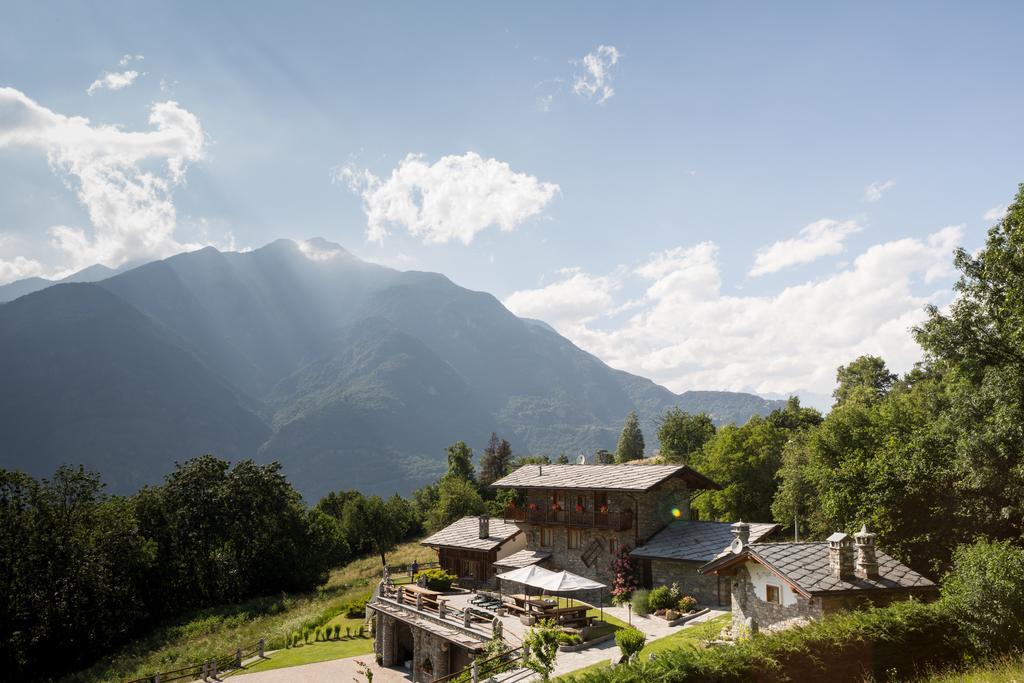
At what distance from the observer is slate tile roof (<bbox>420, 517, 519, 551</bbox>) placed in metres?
41.1

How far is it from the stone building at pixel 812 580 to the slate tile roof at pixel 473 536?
21.1 m

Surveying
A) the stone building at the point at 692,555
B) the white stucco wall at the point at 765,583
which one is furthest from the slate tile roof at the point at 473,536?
the white stucco wall at the point at 765,583

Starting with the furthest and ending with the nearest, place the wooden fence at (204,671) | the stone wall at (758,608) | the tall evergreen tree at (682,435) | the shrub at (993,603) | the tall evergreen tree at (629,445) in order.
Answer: the tall evergreen tree at (629,445), the tall evergreen tree at (682,435), the wooden fence at (204,671), the stone wall at (758,608), the shrub at (993,603)

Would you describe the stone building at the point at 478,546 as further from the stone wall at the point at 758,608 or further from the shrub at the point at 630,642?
the stone wall at the point at 758,608

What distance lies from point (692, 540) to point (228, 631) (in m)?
33.1

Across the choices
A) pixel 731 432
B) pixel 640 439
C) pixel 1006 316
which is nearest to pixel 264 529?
pixel 731 432

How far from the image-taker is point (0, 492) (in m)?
45.8

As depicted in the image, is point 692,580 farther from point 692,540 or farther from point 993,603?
point 993,603

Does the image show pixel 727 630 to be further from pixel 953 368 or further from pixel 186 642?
pixel 186 642

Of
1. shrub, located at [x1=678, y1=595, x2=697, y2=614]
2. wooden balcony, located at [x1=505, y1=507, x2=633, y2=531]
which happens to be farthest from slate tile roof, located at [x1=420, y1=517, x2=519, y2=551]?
shrub, located at [x1=678, y1=595, x2=697, y2=614]

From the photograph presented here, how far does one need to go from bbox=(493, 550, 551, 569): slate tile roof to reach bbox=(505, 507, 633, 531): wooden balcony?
1946mm

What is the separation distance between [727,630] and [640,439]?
8935 cm

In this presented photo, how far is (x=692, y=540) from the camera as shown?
32.0 m

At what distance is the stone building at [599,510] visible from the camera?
34688mm
